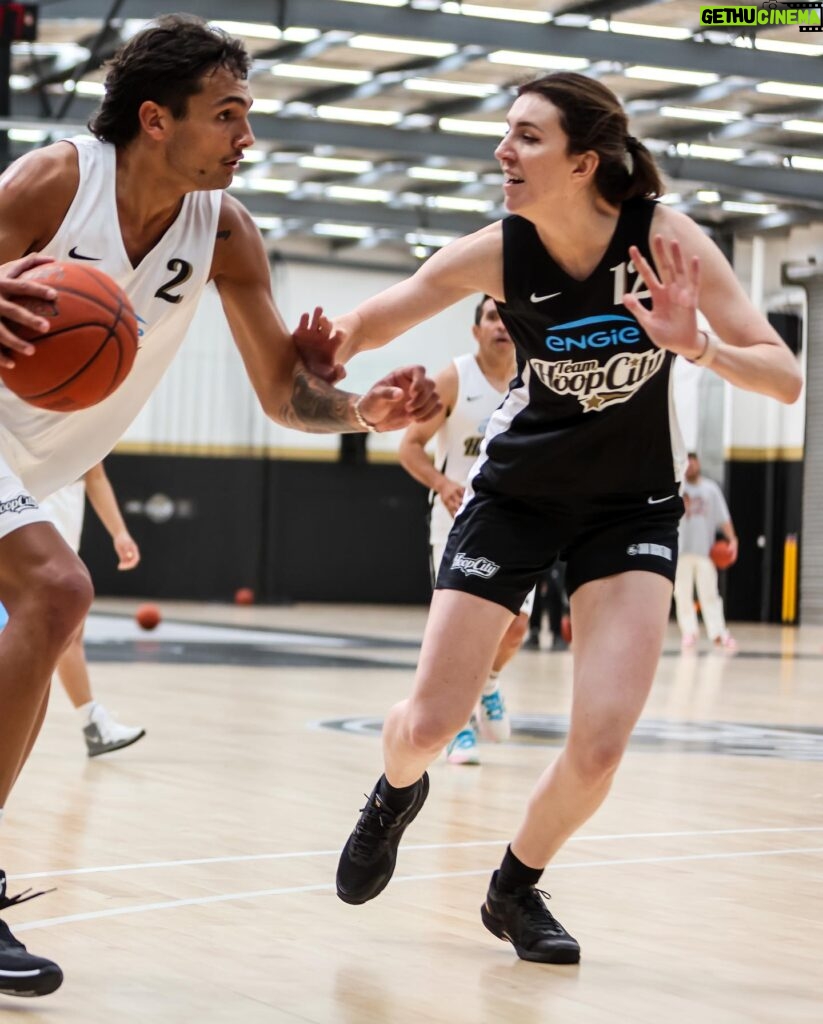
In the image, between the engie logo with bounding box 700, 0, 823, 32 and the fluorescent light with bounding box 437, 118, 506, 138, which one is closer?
the engie logo with bounding box 700, 0, 823, 32

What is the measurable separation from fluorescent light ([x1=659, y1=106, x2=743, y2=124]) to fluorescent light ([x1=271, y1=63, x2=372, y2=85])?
3.35 meters

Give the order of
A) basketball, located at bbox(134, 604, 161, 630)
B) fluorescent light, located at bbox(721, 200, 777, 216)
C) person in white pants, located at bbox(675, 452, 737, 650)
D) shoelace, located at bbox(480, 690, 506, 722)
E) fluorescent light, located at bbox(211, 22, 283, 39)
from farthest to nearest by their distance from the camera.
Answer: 1. fluorescent light, located at bbox(721, 200, 777, 216)
2. basketball, located at bbox(134, 604, 161, 630)
3. person in white pants, located at bbox(675, 452, 737, 650)
4. fluorescent light, located at bbox(211, 22, 283, 39)
5. shoelace, located at bbox(480, 690, 506, 722)

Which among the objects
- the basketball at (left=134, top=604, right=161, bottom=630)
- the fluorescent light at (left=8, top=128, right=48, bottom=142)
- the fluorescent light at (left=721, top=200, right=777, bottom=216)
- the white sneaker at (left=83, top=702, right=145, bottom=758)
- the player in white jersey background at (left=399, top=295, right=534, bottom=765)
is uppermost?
the fluorescent light at (left=8, top=128, right=48, bottom=142)

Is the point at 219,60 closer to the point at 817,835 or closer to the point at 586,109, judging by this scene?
the point at 586,109

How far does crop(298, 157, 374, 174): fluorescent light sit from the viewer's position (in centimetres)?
2258

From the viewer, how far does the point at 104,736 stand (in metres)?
7.57

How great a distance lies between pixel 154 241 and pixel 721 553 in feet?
45.4

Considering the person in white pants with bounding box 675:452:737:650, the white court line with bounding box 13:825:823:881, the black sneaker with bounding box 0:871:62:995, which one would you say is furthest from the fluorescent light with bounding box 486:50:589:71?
the black sneaker with bounding box 0:871:62:995

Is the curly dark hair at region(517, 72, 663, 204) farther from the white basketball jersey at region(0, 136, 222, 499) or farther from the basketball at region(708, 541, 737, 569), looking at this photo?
the basketball at region(708, 541, 737, 569)

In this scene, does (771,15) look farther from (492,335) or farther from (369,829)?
(369,829)

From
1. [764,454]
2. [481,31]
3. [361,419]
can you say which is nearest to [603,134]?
[361,419]

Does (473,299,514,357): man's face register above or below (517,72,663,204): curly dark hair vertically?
below

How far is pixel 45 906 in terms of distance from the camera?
435 centimetres

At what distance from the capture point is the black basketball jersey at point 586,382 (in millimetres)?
3961
